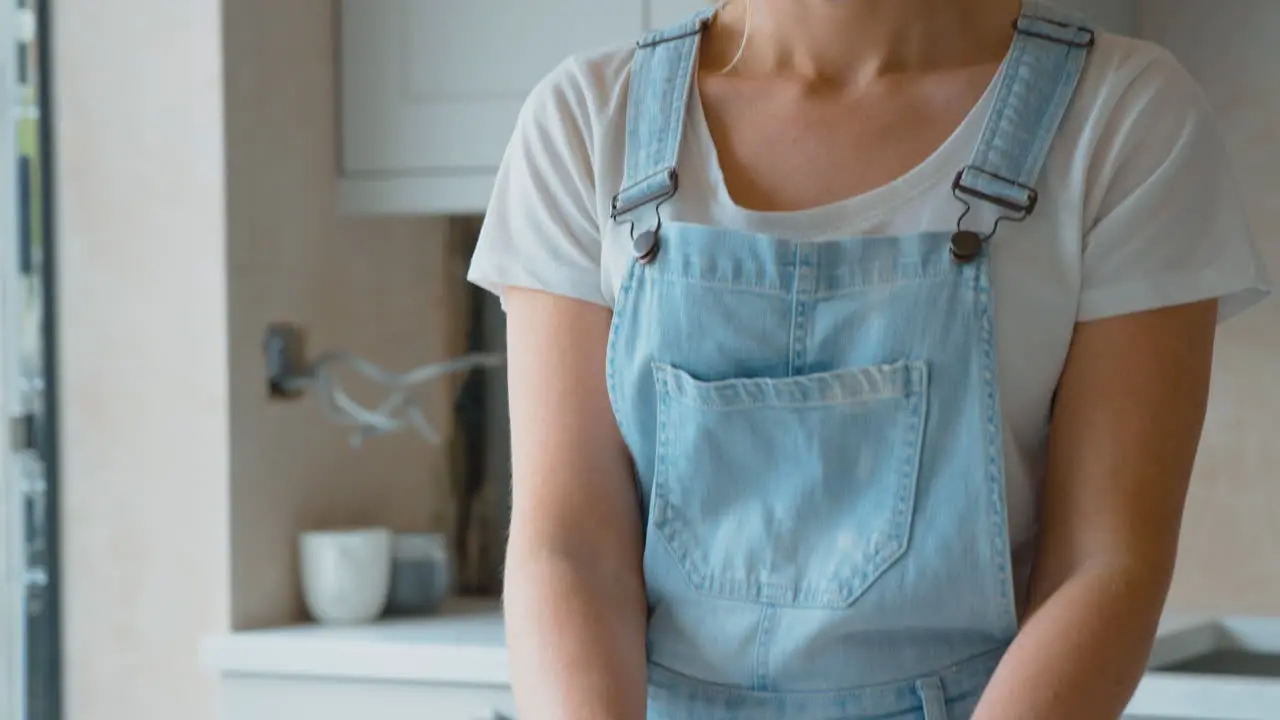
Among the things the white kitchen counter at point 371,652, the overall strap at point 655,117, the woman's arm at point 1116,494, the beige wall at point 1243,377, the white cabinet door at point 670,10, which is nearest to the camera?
the woman's arm at point 1116,494

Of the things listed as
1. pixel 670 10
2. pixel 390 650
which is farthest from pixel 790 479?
pixel 670 10

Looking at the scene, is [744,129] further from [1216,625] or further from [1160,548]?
[1216,625]

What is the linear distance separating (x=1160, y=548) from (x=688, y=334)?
294 millimetres

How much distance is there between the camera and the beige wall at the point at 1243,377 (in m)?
2.16

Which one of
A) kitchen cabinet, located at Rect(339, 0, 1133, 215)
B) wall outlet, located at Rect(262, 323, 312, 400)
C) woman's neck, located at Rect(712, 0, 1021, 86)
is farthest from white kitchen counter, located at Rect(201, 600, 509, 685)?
woman's neck, located at Rect(712, 0, 1021, 86)

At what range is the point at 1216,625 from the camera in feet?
6.98

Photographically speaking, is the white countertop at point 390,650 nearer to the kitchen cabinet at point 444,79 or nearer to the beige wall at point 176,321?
the beige wall at point 176,321

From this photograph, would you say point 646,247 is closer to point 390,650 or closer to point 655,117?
point 655,117

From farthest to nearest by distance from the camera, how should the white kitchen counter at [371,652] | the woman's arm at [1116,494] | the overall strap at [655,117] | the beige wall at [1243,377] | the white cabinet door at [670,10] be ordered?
the beige wall at [1243,377] → the white cabinet door at [670,10] → the white kitchen counter at [371,652] → the overall strap at [655,117] → the woman's arm at [1116,494]

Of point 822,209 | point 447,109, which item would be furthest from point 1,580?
point 822,209

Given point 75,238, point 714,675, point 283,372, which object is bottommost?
point 714,675

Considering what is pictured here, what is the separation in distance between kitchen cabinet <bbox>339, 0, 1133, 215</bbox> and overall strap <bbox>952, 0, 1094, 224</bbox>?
109cm

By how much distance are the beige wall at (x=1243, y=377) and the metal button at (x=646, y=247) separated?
1.33m

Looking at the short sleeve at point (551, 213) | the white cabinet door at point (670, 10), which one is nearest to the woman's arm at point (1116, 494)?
the short sleeve at point (551, 213)
